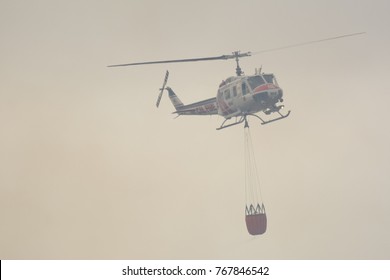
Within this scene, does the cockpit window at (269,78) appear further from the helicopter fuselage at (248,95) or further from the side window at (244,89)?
the side window at (244,89)

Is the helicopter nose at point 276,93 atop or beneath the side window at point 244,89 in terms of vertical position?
beneath

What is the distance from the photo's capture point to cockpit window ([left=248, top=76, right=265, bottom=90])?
5.21 meters

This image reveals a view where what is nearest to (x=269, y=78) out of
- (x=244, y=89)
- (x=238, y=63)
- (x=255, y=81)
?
(x=255, y=81)

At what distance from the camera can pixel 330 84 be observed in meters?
5.46

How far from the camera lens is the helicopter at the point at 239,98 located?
5.20 m

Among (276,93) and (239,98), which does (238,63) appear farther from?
(276,93)

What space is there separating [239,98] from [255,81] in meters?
0.19

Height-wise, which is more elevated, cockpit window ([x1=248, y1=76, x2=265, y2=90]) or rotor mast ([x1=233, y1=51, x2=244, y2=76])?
rotor mast ([x1=233, y1=51, x2=244, y2=76])

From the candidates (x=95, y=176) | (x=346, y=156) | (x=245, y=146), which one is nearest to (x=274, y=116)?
(x=245, y=146)

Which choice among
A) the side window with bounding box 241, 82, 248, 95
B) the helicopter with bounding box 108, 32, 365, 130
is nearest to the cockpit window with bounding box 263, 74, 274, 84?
the helicopter with bounding box 108, 32, 365, 130

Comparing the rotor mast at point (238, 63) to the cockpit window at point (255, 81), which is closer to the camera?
the cockpit window at point (255, 81)

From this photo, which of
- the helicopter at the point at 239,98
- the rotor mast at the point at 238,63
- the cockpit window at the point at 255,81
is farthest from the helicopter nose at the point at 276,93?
the rotor mast at the point at 238,63

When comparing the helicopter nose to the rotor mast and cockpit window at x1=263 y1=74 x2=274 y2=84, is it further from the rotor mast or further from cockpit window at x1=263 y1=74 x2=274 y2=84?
the rotor mast

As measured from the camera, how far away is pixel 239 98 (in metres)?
5.28
